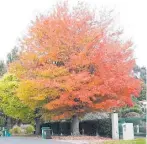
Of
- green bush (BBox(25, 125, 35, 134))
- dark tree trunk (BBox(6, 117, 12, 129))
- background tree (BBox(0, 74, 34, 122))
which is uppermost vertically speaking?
background tree (BBox(0, 74, 34, 122))

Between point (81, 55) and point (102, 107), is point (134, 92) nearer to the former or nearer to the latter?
point (102, 107)

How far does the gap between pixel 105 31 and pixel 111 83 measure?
16.2 feet

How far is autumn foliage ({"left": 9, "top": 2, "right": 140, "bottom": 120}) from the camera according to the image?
32844 mm

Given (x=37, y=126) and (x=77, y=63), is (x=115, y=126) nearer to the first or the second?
(x=77, y=63)

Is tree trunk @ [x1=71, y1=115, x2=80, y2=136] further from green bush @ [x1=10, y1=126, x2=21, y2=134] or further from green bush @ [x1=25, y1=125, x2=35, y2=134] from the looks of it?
green bush @ [x1=10, y1=126, x2=21, y2=134]

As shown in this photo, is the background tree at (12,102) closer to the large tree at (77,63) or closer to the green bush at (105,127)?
the large tree at (77,63)

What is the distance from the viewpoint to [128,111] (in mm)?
48688

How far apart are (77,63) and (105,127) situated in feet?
21.8

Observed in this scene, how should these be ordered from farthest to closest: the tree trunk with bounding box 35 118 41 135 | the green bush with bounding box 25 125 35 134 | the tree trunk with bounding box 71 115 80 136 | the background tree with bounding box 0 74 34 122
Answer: the green bush with bounding box 25 125 35 134
the tree trunk with bounding box 35 118 41 135
the background tree with bounding box 0 74 34 122
the tree trunk with bounding box 71 115 80 136

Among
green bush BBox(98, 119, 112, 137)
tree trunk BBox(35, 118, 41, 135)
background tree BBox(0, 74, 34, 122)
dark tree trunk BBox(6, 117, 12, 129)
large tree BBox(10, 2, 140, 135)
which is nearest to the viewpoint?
large tree BBox(10, 2, 140, 135)

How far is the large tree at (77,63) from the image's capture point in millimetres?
32844

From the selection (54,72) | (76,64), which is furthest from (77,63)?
(54,72)

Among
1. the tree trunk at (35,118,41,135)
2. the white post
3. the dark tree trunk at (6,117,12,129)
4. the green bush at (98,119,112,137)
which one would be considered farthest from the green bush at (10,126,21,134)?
the white post

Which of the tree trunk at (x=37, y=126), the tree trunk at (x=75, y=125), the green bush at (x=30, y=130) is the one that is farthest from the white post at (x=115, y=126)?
the green bush at (x=30, y=130)
